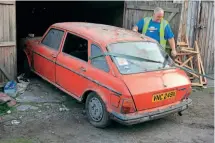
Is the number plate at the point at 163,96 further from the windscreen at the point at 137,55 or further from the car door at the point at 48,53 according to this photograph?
the car door at the point at 48,53

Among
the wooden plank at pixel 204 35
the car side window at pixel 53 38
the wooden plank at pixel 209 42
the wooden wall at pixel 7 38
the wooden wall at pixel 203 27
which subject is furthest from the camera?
the wooden plank at pixel 209 42

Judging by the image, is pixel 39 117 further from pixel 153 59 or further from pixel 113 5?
pixel 113 5

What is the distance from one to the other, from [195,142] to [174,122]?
0.78m

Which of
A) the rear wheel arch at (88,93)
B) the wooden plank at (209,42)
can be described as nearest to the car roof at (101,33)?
the rear wheel arch at (88,93)

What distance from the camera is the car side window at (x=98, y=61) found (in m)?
5.24

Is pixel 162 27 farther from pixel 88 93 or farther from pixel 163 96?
pixel 88 93

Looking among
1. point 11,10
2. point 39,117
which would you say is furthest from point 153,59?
point 11,10

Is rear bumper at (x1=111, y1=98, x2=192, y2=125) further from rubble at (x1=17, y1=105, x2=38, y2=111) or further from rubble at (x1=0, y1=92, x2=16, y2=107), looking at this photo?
rubble at (x1=0, y1=92, x2=16, y2=107)

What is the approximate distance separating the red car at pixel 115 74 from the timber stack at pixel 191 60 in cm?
236

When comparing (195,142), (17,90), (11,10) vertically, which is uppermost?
(11,10)

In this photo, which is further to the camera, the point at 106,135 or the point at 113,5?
the point at 113,5

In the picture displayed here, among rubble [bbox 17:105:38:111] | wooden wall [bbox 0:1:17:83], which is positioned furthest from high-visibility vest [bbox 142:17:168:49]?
rubble [bbox 17:105:38:111]

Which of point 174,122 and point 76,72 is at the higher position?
point 76,72

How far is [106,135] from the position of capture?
5070mm
